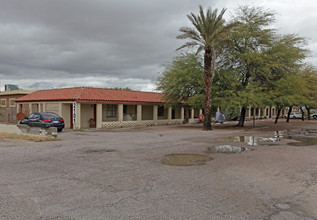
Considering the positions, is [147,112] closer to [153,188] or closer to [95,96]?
[95,96]

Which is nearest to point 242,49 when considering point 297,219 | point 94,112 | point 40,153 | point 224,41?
point 224,41

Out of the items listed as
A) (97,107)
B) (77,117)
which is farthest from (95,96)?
(77,117)

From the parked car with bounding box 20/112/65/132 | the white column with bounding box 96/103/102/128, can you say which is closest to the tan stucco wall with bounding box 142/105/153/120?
the white column with bounding box 96/103/102/128

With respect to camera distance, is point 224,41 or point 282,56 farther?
point 282,56

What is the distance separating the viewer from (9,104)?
128 ft

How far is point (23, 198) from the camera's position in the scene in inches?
217

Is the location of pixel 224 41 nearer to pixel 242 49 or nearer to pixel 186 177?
pixel 242 49

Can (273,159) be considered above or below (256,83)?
below

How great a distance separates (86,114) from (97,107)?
6.46 ft

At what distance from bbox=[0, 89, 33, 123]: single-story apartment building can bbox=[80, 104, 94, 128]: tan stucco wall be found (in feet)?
39.4

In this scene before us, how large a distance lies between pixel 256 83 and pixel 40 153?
2018cm

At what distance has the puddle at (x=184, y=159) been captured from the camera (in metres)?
9.05

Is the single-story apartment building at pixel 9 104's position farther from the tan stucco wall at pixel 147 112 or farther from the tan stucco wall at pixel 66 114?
the tan stucco wall at pixel 147 112

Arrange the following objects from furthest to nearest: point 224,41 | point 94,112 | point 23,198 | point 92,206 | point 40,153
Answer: point 94,112, point 224,41, point 40,153, point 23,198, point 92,206
